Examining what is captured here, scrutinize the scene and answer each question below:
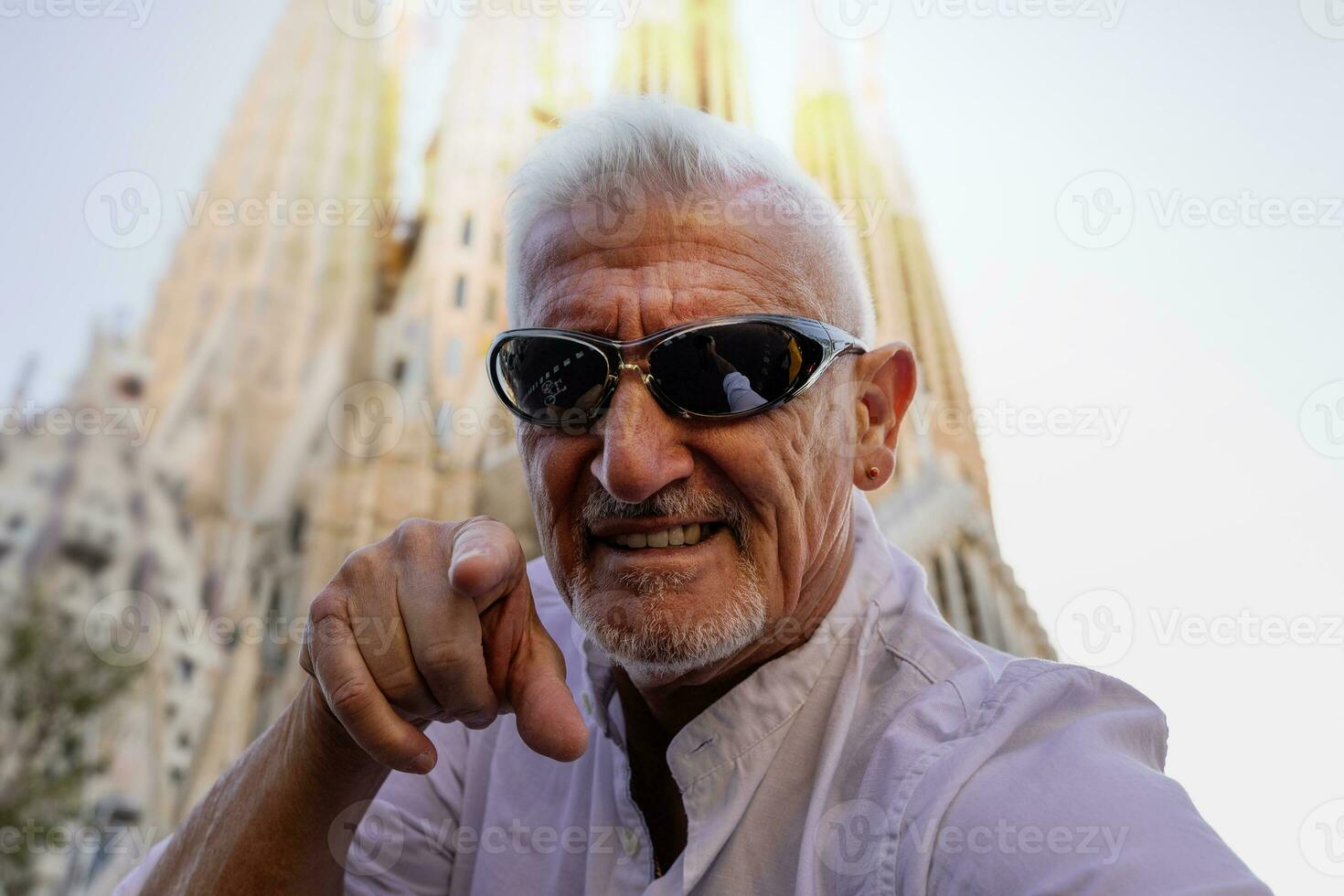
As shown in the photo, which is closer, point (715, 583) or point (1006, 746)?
point (1006, 746)

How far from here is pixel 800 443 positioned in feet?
4.38

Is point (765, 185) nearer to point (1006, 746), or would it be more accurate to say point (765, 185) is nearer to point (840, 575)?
point (840, 575)

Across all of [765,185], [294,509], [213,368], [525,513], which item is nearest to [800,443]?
[765,185]

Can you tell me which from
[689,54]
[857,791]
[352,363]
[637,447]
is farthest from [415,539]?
[689,54]

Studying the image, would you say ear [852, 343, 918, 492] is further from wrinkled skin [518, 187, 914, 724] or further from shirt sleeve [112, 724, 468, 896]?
shirt sleeve [112, 724, 468, 896]

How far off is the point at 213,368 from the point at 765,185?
1501 centimetres
